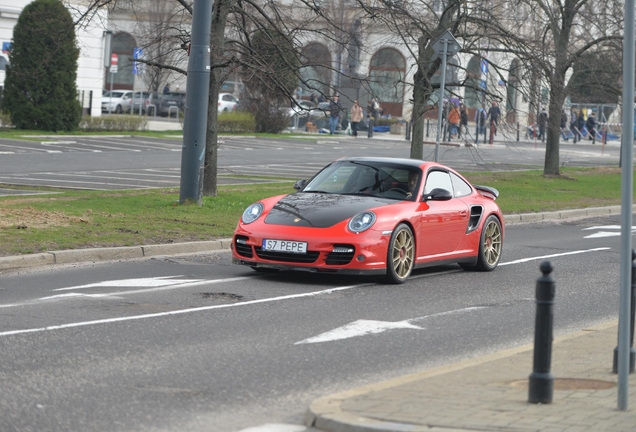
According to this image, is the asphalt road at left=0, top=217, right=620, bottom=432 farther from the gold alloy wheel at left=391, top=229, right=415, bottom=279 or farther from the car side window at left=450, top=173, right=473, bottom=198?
the car side window at left=450, top=173, right=473, bottom=198

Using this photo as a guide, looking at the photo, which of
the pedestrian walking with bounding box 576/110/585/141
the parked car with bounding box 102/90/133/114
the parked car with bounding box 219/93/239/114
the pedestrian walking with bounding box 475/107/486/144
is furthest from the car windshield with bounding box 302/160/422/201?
the pedestrian walking with bounding box 576/110/585/141

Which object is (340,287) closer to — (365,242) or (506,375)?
(365,242)

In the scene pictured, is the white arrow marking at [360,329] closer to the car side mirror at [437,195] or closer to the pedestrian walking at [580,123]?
the car side mirror at [437,195]

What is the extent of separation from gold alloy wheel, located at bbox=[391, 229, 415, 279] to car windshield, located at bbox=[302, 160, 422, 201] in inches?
23.5

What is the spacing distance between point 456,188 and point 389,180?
112cm

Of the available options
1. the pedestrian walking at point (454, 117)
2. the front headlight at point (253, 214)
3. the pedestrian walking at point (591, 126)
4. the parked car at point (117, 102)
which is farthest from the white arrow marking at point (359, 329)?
the pedestrian walking at point (591, 126)

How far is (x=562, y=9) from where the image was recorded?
30469 mm

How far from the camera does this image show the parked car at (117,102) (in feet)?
216

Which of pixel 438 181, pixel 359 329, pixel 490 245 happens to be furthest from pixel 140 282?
pixel 490 245

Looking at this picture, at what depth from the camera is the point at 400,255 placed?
1279 cm

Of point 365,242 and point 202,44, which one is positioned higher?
point 202,44

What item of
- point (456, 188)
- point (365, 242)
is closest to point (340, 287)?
point (365, 242)

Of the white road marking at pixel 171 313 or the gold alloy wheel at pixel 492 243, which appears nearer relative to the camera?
the white road marking at pixel 171 313

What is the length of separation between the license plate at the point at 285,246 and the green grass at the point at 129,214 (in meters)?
2.96
